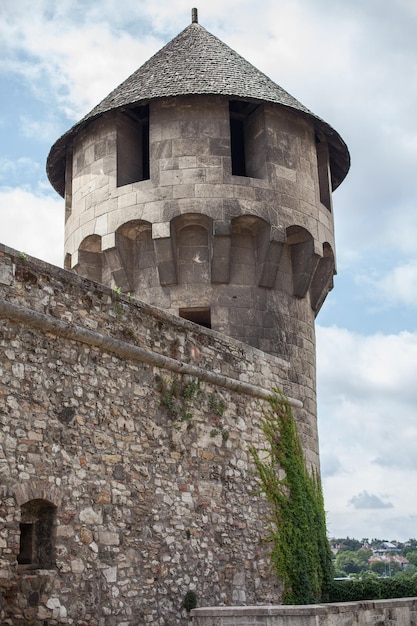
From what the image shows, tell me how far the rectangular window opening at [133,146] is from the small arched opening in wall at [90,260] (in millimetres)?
1129

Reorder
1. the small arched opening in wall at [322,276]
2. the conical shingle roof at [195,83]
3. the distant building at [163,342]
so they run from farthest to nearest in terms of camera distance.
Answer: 1. the small arched opening in wall at [322,276]
2. the conical shingle roof at [195,83]
3. the distant building at [163,342]

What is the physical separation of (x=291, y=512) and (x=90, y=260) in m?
5.55

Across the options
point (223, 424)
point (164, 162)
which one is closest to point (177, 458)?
point (223, 424)

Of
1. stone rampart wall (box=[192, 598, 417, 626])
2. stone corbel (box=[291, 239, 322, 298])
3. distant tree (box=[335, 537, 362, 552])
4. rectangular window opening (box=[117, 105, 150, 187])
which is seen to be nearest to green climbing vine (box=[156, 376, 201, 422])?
stone rampart wall (box=[192, 598, 417, 626])

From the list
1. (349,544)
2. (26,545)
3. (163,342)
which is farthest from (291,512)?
(349,544)

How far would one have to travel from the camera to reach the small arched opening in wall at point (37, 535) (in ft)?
28.0

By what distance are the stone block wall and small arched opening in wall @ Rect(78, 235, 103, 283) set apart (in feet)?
12.2

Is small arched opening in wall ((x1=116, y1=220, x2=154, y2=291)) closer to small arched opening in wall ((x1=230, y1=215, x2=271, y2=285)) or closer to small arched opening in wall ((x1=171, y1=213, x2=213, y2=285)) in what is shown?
small arched opening in wall ((x1=171, y1=213, x2=213, y2=285))

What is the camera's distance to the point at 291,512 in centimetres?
1263

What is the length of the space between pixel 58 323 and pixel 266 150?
691 centimetres

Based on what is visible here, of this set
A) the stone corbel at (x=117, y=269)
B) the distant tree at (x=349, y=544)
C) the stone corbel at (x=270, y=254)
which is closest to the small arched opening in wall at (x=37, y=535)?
the stone corbel at (x=117, y=269)

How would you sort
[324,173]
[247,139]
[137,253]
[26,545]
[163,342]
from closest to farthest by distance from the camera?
[26,545] → [163,342] → [137,253] → [247,139] → [324,173]

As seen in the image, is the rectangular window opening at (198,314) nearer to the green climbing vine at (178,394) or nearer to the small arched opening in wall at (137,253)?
the small arched opening in wall at (137,253)

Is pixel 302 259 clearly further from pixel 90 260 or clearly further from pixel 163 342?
pixel 163 342
